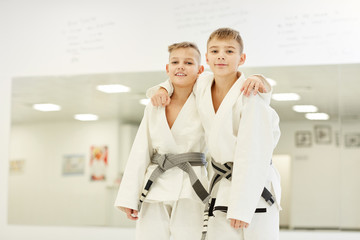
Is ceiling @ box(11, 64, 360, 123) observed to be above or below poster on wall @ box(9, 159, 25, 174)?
above

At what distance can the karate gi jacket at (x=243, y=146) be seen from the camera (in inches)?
68.1

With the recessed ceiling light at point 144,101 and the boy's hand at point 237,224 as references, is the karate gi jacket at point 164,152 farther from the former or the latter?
the recessed ceiling light at point 144,101

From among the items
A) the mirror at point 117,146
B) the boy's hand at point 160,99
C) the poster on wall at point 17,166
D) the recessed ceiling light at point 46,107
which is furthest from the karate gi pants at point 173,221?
the poster on wall at point 17,166

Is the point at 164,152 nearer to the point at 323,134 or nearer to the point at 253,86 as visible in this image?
the point at 253,86

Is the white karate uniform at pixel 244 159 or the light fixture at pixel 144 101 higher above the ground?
the light fixture at pixel 144 101

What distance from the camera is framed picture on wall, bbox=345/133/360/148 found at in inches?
152

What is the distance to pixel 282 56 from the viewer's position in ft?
13.1

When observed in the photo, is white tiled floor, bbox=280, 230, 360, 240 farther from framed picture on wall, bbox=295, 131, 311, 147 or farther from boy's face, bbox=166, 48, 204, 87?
boy's face, bbox=166, 48, 204, 87

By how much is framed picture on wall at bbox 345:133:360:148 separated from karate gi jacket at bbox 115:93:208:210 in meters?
2.19

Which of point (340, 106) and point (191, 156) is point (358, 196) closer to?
point (340, 106)

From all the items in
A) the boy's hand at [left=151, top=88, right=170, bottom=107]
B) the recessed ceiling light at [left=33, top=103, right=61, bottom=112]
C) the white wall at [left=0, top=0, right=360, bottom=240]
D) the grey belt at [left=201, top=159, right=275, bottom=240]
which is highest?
the white wall at [left=0, top=0, right=360, bottom=240]

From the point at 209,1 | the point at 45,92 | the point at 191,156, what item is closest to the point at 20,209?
the point at 45,92

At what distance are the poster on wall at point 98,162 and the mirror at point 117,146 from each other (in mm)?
20

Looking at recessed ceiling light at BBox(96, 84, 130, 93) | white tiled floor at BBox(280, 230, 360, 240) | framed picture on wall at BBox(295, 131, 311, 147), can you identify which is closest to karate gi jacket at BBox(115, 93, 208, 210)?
framed picture on wall at BBox(295, 131, 311, 147)
